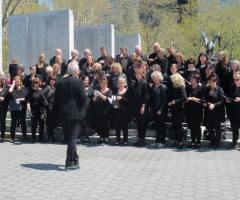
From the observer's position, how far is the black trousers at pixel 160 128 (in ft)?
40.7

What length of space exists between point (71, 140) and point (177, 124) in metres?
3.62

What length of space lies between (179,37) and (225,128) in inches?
1428

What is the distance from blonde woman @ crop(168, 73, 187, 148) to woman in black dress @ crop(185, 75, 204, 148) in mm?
194

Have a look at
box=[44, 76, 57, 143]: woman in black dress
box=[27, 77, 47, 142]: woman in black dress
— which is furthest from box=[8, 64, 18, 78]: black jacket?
box=[44, 76, 57, 143]: woman in black dress

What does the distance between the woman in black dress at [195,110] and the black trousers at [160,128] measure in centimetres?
65

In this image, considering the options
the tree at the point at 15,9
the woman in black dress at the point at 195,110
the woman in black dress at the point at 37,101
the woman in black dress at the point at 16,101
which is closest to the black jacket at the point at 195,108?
the woman in black dress at the point at 195,110

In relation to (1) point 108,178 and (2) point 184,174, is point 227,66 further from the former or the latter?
(1) point 108,178

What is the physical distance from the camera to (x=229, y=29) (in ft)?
153

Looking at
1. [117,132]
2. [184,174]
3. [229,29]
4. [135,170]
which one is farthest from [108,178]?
[229,29]

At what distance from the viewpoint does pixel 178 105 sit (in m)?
12.2

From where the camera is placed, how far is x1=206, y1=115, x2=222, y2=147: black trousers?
12.0 m

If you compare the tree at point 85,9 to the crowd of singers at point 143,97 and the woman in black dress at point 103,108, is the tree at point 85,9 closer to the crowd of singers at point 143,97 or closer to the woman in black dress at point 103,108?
the crowd of singers at point 143,97

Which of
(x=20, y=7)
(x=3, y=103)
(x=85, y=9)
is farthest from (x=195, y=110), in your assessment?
(x=85, y=9)

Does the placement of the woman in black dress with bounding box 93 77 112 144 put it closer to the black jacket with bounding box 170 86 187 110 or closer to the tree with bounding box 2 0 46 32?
the black jacket with bounding box 170 86 187 110
